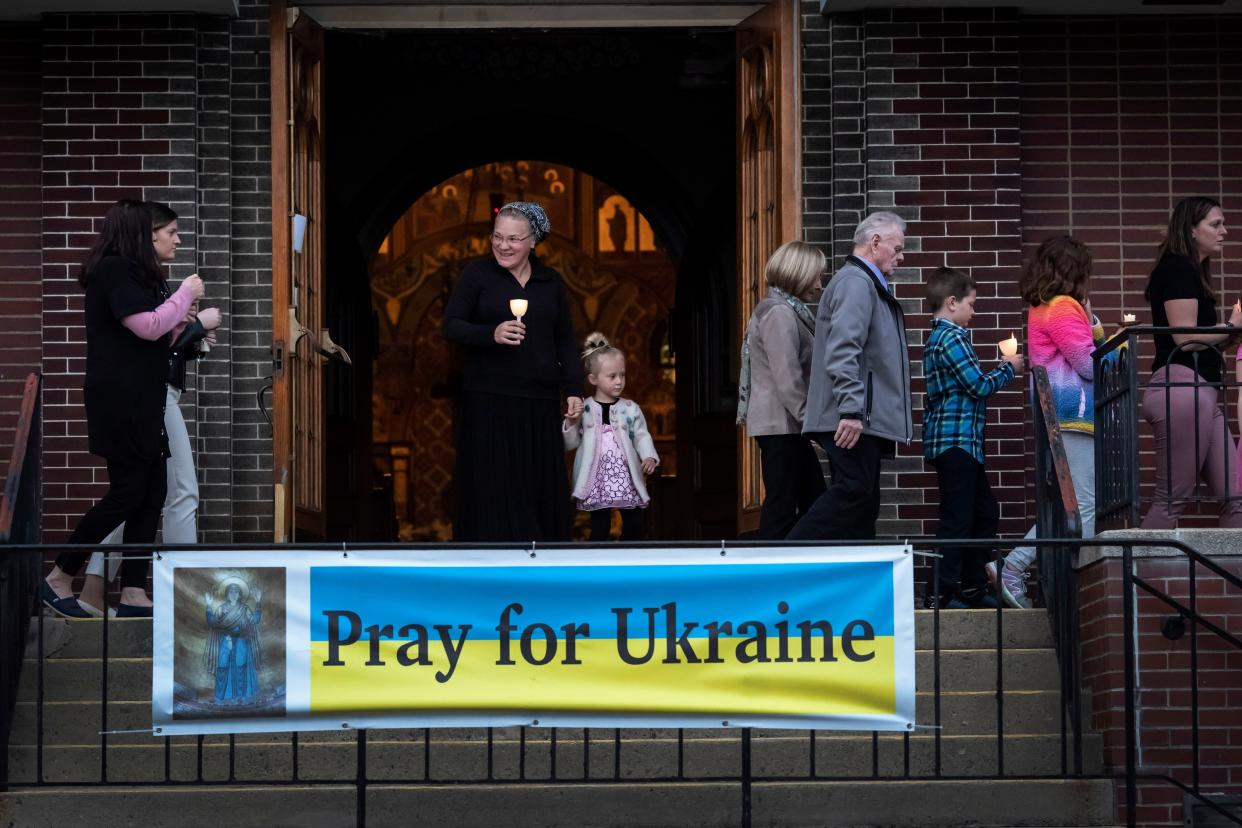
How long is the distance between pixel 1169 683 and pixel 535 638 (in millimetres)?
2609

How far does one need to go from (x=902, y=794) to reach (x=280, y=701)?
2286 mm

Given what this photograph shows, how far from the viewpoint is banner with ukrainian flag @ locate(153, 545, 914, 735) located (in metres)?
6.91

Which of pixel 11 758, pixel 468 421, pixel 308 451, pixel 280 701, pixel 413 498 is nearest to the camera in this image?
pixel 280 701

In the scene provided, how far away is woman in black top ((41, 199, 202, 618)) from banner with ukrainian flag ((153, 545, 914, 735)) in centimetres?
153

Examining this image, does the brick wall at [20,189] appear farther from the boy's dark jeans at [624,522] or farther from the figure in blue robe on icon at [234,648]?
the figure in blue robe on icon at [234,648]

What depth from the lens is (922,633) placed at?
8.30 meters

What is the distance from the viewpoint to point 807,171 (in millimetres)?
10359

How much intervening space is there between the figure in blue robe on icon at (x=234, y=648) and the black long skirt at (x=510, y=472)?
2297 mm

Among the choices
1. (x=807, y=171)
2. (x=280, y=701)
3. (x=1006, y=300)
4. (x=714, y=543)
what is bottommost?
(x=280, y=701)

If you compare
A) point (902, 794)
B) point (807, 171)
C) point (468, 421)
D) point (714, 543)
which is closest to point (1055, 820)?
point (902, 794)

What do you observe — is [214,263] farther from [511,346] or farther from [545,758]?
[545,758]

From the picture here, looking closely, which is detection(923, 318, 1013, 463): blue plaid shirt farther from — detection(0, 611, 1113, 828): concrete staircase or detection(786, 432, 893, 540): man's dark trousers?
detection(0, 611, 1113, 828): concrete staircase

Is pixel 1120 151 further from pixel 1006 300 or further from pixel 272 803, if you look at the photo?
pixel 272 803

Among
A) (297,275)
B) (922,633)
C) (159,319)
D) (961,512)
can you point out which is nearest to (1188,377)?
(961,512)
